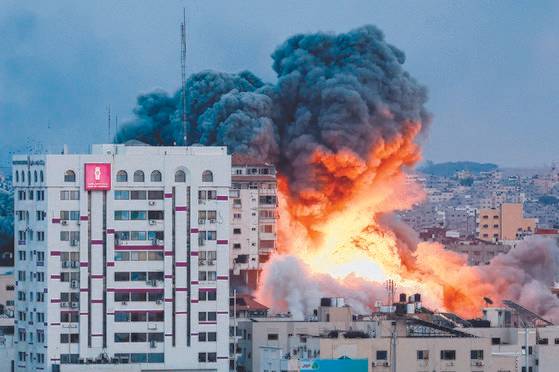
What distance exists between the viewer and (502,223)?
190 m

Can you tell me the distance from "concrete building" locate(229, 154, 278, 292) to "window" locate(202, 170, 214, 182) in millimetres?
26056

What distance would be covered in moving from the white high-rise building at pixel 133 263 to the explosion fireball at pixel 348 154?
24.7 m

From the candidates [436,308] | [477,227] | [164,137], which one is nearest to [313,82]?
[164,137]

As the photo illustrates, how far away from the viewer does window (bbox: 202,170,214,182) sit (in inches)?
3452

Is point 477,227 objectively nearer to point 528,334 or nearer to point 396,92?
point 396,92

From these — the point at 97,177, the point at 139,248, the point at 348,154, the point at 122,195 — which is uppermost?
the point at 348,154

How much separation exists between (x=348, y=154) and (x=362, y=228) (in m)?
3.46

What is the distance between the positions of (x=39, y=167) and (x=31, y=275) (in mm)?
3763

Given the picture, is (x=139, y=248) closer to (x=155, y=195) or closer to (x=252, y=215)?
(x=155, y=195)

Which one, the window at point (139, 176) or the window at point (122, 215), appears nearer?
the window at point (122, 215)

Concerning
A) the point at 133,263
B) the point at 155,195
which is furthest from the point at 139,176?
the point at 133,263

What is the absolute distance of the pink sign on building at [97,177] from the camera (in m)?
86.9

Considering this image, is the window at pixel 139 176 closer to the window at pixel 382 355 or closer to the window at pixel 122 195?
the window at pixel 122 195

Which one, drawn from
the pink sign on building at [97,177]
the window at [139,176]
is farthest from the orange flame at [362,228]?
the pink sign on building at [97,177]
